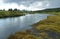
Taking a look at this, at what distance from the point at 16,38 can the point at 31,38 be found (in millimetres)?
2805

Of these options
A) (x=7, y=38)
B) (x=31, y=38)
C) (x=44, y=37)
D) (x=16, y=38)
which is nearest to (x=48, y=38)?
(x=44, y=37)

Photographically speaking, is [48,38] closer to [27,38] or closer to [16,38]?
[27,38]

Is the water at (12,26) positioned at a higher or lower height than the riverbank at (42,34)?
lower

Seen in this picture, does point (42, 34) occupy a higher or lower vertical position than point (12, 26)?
higher

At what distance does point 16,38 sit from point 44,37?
5.04 meters

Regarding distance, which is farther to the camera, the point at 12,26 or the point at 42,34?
the point at 12,26

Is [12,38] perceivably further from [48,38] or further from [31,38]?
[48,38]

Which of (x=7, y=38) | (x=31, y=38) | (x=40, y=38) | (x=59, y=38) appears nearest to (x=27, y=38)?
(x=31, y=38)

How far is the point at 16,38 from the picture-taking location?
82.2ft

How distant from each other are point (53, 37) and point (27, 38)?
4.72 m

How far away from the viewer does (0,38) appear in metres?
25.5

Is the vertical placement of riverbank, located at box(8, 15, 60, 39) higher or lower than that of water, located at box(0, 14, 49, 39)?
higher

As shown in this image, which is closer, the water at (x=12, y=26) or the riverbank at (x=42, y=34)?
the riverbank at (x=42, y=34)

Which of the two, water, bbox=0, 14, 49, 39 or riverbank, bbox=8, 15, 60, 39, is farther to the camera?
water, bbox=0, 14, 49, 39
